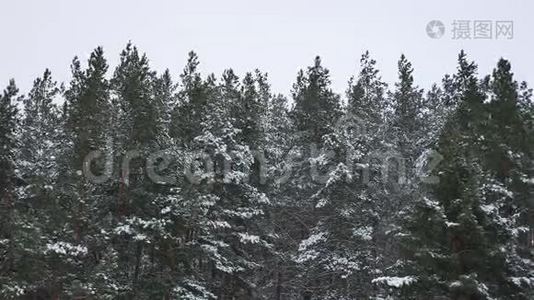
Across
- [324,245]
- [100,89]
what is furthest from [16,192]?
[324,245]

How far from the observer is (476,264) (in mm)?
17734

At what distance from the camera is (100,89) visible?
28.8 m

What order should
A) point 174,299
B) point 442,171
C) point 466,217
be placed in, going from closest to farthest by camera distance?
point 466,217
point 442,171
point 174,299

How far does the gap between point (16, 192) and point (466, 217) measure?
779 inches

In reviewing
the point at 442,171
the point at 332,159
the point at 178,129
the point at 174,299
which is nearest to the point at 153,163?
the point at 178,129

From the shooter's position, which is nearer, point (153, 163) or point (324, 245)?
point (153, 163)

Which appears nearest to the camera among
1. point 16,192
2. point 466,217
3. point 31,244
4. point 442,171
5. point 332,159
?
point 466,217

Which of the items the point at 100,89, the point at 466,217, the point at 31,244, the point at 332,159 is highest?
the point at 100,89

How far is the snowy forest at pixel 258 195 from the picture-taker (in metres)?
18.5

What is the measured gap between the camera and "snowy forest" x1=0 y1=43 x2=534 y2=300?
18.5 meters

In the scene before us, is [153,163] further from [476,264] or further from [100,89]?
[476,264]

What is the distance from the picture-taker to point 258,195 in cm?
2681

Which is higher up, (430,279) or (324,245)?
(324,245)

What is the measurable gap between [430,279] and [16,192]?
18.9m
